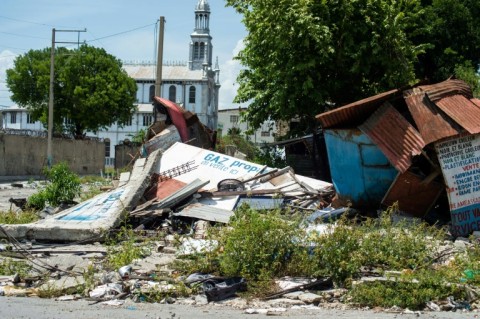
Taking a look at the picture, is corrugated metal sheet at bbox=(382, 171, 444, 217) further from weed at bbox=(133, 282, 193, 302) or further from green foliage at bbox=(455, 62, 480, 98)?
green foliage at bbox=(455, 62, 480, 98)

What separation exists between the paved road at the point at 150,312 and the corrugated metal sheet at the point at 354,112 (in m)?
6.35

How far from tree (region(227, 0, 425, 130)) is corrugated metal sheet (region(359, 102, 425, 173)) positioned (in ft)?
15.7

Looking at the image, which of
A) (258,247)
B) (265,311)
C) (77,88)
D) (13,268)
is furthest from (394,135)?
(77,88)

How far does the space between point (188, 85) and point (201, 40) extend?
36.5ft

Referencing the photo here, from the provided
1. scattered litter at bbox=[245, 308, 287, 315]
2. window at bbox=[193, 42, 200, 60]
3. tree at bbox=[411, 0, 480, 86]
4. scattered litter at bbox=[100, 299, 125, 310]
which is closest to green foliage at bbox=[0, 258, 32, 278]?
scattered litter at bbox=[100, 299, 125, 310]

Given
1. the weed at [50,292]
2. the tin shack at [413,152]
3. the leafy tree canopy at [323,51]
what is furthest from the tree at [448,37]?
the weed at [50,292]

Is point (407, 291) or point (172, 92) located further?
point (172, 92)

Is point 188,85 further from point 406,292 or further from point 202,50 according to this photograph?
point 406,292

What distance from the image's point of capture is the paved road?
6.34 meters

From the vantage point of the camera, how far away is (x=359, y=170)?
41.1 feet

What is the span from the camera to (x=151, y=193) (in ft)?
45.4

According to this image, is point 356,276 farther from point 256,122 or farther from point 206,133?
point 256,122

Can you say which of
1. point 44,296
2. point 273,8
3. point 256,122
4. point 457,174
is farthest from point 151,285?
point 256,122

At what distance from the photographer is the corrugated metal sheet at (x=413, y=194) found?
38.2 ft
